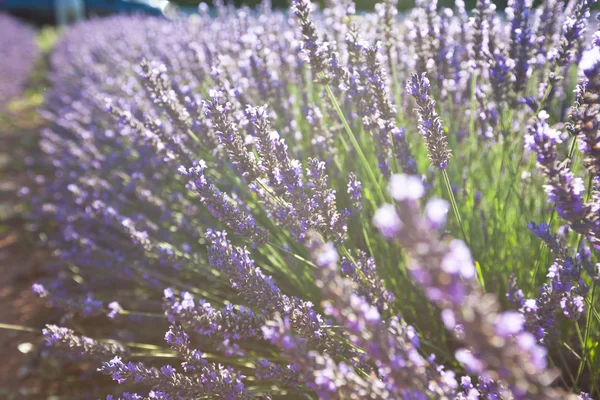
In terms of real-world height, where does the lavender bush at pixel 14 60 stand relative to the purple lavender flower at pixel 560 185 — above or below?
above

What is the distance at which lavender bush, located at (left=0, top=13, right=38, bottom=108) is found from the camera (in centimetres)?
807

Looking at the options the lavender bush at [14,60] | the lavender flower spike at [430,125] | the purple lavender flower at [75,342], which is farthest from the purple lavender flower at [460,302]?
the lavender bush at [14,60]

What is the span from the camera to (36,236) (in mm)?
4059

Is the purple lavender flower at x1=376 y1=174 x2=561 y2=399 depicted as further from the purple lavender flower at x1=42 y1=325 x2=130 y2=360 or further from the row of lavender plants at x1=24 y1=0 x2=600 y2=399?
the purple lavender flower at x1=42 y1=325 x2=130 y2=360

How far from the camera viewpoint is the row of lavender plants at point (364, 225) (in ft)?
2.98

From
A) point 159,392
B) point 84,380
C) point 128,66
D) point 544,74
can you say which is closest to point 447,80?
point 544,74

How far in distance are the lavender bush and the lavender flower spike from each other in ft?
24.3

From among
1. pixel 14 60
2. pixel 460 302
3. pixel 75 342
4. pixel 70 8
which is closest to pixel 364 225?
pixel 75 342

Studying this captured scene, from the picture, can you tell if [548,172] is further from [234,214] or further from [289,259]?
[289,259]

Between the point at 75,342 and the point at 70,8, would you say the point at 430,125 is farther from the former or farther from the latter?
the point at 70,8

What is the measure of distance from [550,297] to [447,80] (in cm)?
121

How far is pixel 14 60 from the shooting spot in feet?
30.7

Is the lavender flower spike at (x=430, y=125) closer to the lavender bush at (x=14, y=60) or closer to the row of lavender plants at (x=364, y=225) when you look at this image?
the row of lavender plants at (x=364, y=225)

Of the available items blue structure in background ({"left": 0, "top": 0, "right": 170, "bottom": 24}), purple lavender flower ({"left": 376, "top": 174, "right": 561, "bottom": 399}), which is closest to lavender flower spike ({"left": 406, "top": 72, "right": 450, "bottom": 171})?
purple lavender flower ({"left": 376, "top": 174, "right": 561, "bottom": 399})
